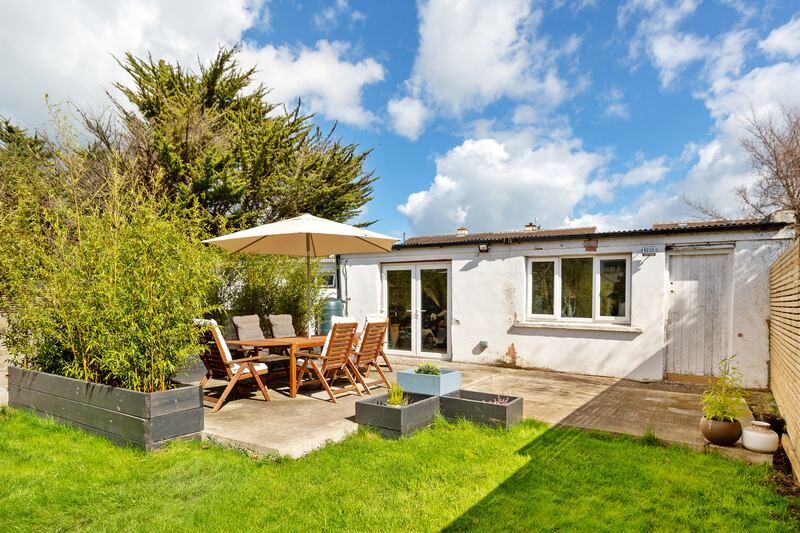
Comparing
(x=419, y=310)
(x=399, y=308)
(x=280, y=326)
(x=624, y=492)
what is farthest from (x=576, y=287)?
(x=624, y=492)

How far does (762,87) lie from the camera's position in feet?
55.4

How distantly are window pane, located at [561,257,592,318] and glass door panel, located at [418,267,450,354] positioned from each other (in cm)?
244

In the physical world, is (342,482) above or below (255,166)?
below

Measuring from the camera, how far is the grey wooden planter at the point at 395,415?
4191 mm

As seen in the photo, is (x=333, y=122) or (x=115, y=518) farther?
(x=333, y=122)

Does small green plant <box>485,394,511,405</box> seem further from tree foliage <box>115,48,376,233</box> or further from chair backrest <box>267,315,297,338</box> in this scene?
tree foliage <box>115,48,376,233</box>

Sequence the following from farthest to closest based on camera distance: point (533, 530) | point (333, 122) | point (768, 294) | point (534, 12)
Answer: point (333, 122) < point (534, 12) < point (768, 294) < point (533, 530)

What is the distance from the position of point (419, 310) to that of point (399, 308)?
1.68 ft

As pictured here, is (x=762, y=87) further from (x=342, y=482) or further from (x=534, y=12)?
(x=342, y=482)

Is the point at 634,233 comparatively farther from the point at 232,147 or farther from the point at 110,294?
the point at 232,147

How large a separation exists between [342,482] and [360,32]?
11669 millimetres

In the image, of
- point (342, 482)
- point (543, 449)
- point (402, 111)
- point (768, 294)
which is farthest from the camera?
point (402, 111)

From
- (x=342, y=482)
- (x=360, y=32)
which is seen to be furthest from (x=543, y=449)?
(x=360, y=32)

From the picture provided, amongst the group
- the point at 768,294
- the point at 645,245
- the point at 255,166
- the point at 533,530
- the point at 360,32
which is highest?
the point at 360,32
